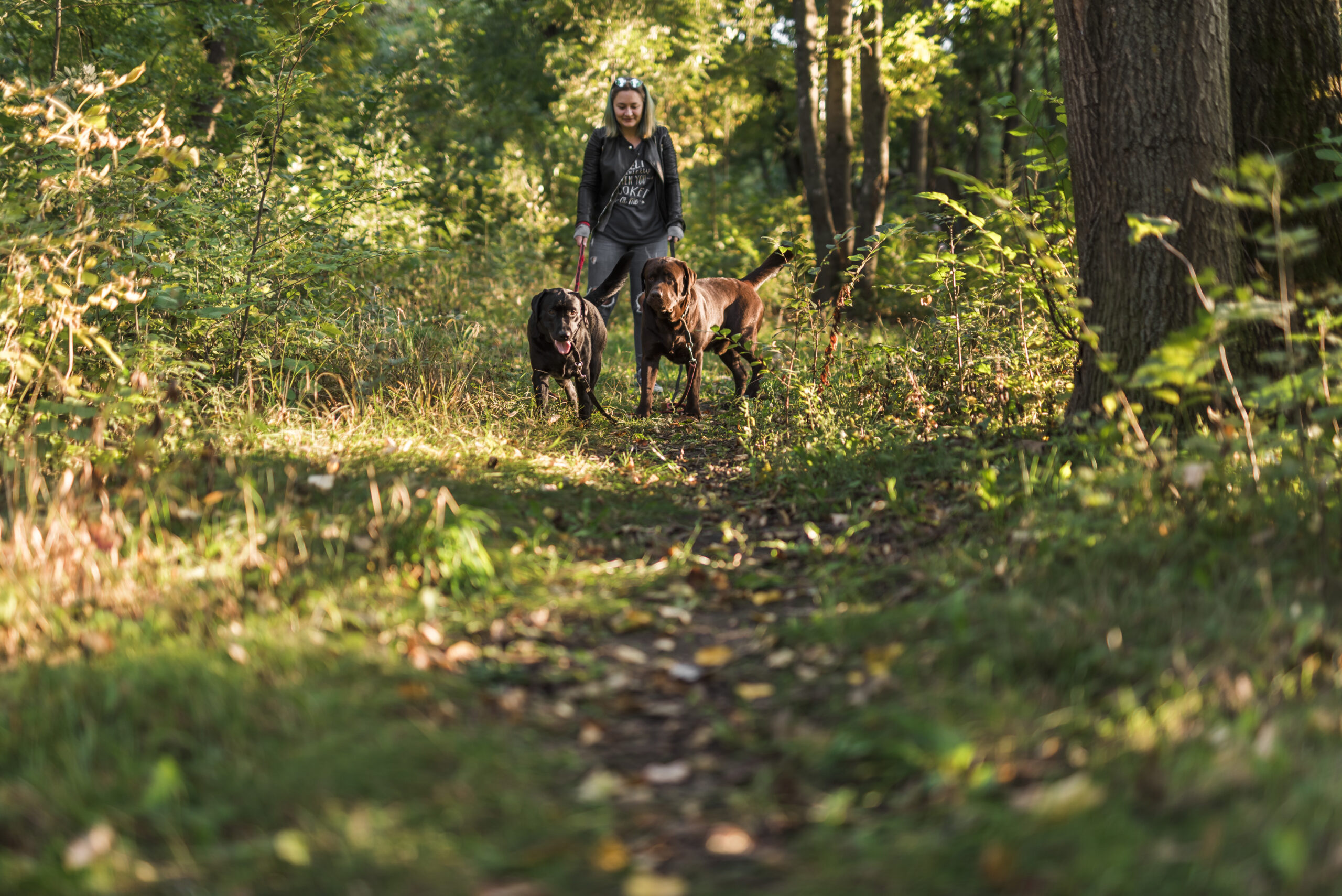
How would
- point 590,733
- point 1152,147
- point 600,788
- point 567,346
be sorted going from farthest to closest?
point 567,346 < point 1152,147 < point 590,733 < point 600,788

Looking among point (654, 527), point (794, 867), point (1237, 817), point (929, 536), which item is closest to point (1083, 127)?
point (929, 536)

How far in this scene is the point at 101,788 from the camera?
207cm

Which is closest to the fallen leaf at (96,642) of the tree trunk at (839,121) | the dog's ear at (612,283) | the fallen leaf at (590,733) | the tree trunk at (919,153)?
the fallen leaf at (590,733)

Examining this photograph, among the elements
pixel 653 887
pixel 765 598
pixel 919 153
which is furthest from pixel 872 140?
pixel 653 887

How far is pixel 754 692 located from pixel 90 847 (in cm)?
161

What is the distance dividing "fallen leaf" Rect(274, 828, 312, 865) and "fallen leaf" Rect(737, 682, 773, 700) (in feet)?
4.01

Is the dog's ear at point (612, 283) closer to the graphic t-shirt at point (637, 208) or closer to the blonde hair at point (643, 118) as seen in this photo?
the graphic t-shirt at point (637, 208)

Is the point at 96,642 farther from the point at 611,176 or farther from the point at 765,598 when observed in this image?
the point at 611,176

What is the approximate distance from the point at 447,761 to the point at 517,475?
8.44 feet

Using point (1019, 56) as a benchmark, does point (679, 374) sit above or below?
below

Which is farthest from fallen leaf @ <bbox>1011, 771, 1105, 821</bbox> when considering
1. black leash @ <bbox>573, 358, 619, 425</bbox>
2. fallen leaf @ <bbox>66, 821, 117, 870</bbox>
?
black leash @ <bbox>573, 358, 619, 425</bbox>

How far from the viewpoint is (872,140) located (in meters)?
13.3

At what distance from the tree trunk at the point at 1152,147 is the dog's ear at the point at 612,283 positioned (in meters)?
3.89

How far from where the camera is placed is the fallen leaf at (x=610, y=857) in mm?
1868
